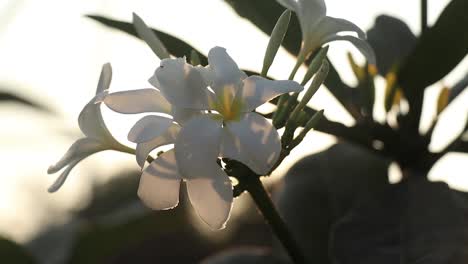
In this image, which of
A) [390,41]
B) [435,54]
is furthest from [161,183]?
[390,41]

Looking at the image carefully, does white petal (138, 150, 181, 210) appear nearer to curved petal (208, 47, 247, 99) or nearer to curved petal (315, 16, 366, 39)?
curved petal (208, 47, 247, 99)

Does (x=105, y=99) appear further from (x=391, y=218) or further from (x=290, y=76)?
(x=391, y=218)

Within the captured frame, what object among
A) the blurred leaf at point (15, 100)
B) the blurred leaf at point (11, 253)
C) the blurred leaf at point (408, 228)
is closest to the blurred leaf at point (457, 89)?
the blurred leaf at point (408, 228)

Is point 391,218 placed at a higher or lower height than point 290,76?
lower

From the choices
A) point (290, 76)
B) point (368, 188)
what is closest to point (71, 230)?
point (368, 188)

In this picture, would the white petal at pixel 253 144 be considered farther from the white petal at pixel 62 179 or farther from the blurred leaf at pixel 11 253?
the blurred leaf at pixel 11 253

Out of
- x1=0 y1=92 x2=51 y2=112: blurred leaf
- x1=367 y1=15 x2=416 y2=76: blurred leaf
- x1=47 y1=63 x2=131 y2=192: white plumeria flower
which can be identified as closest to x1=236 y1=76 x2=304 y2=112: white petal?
x1=47 y1=63 x2=131 y2=192: white plumeria flower
